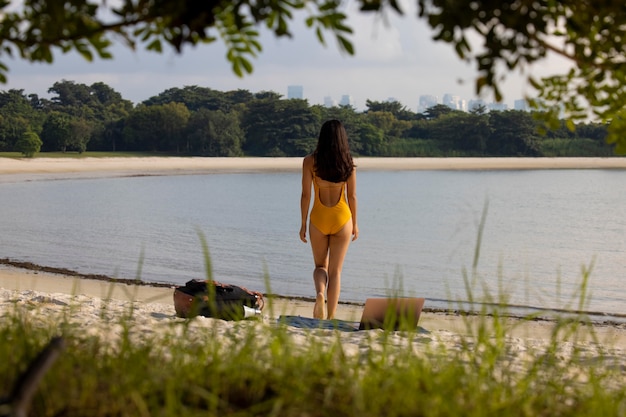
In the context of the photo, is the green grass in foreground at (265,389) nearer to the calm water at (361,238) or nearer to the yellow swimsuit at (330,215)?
the calm water at (361,238)

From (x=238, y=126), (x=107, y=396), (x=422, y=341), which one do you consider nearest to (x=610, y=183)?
(x=238, y=126)

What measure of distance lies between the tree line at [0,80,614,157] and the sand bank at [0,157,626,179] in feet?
11.6

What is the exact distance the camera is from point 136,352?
119 inches

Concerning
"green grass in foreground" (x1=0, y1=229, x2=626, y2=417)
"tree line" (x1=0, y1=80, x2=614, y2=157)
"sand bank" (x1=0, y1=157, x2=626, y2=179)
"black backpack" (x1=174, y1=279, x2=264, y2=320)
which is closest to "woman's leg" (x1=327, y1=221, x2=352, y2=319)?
"black backpack" (x1=174, y1=279, x2=264, y2=320)

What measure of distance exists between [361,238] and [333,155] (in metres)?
13.5

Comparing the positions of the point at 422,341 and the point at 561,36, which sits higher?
the point at 561,36

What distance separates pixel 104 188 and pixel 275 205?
1004 centimetres

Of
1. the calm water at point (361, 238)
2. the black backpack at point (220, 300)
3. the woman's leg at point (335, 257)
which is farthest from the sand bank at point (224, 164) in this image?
the woman's leg at point (335, 257)

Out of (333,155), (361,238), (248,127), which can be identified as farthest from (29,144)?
(333,155)

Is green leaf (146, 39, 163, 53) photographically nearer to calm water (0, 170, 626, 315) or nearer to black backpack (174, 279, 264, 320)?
calm water (0, 170, 626, 315)

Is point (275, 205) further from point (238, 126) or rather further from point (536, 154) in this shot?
point (536, 154)

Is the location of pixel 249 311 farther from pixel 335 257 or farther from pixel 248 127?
pixel 248 127

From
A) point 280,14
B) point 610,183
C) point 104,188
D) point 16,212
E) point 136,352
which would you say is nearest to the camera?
point 280,14

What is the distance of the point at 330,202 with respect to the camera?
6352 millimetres
